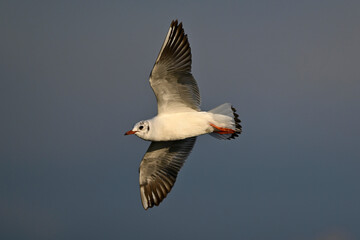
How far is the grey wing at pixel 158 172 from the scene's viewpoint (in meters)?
12.9

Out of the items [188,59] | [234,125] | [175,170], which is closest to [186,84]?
[188,59]

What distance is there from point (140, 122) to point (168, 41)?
170cm

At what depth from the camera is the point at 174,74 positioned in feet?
37.5

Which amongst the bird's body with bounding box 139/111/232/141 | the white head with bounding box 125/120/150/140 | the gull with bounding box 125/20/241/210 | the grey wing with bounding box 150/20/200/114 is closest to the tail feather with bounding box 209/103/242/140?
the gull with bounding box 125/20/241/210

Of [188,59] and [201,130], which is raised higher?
[188,59]

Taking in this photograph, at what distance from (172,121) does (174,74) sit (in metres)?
0.98

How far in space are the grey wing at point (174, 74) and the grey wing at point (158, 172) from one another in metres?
1.34

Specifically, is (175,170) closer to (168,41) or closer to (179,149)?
(179,149)

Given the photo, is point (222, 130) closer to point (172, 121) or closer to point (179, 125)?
point (179, 125)

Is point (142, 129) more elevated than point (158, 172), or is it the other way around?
point (142, 129)

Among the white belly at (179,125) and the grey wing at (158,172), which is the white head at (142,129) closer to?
the white belly at (179,125)

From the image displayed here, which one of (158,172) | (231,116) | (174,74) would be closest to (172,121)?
(174,74)

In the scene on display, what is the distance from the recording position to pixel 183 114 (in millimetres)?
11891

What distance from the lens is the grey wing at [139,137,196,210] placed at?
12891mm
